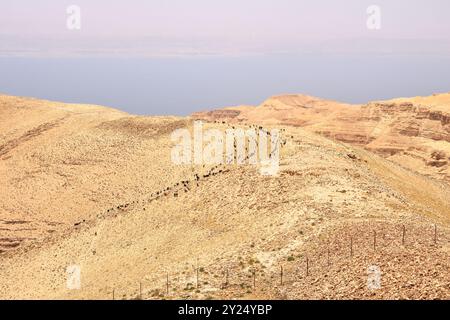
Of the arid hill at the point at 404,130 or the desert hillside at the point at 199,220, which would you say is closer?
the desert hillside at the point at 199,220

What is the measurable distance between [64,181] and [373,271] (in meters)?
37.1

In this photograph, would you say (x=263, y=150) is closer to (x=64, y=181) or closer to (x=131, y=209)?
(x=131, y=209)

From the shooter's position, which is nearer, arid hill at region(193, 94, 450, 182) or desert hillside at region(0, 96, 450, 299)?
desert hillside at region(0, 96, 450, 299)

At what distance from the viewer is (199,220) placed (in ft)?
106

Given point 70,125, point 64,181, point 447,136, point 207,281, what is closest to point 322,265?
point 207,281

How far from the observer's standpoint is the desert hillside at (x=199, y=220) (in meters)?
21.5

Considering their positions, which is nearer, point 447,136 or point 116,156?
point 116,156

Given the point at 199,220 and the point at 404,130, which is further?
the point at 404,130

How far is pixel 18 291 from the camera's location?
3019 cm

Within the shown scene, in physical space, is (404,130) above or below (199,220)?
below

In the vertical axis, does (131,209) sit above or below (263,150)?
below

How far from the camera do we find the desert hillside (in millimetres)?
21547
